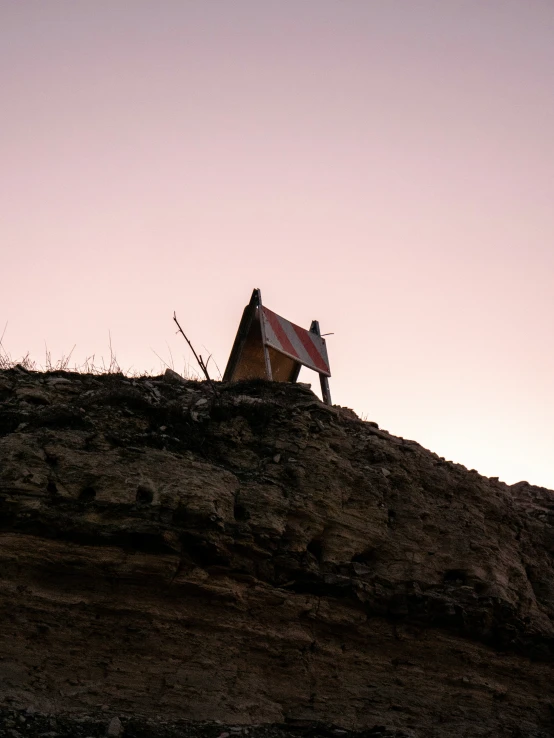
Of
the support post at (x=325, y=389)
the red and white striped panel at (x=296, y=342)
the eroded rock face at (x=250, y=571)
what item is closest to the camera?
the eroded rock face at (x=250, y=571)

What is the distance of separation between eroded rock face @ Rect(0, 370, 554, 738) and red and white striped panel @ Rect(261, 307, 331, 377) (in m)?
1.01

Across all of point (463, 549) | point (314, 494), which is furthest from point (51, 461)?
point (463, 549)

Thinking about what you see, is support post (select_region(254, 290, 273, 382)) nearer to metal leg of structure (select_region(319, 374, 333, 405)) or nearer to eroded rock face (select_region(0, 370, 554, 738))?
eroded rock face (select_region(0, 370, 554, 738))

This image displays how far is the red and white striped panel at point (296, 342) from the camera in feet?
30.7

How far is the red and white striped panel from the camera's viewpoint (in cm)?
937

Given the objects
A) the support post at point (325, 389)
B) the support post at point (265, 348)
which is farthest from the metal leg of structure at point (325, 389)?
the support post at point (265, 348)

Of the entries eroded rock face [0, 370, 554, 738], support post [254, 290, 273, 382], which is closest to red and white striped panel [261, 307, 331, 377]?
support post [254, 290, 273, 382]

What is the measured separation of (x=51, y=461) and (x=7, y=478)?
16.4 inches

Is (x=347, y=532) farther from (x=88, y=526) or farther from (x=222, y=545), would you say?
(x=88, y=526)

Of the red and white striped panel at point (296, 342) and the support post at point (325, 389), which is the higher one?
the red and white striped panel at point (296, 342)

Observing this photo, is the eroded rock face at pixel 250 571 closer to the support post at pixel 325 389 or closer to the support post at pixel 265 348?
the support post at pixel 265 348

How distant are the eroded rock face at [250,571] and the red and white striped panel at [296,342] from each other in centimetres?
101

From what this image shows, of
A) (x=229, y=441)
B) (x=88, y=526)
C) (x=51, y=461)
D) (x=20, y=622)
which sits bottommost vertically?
(x=20, y=622)

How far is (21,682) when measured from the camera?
584cm
